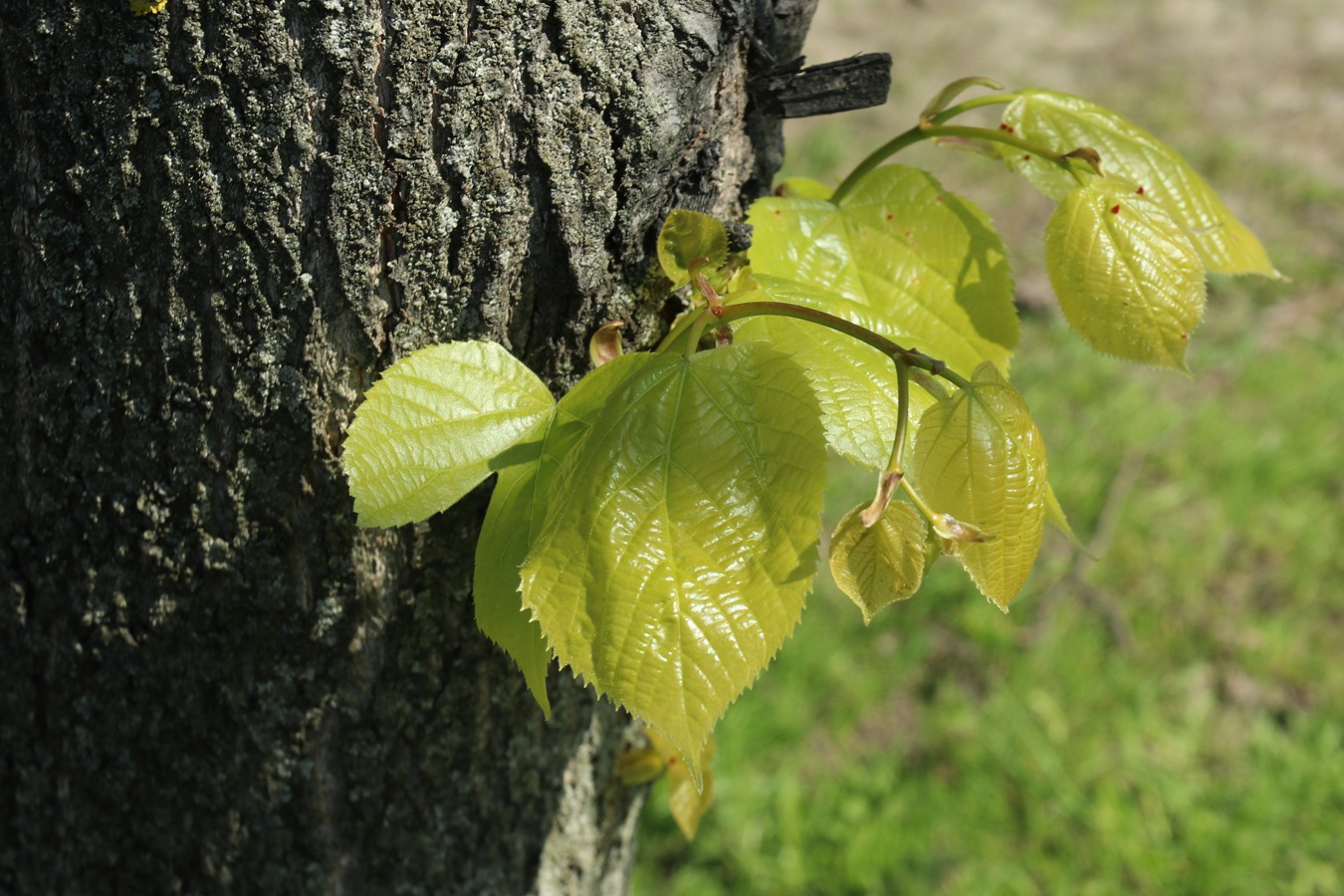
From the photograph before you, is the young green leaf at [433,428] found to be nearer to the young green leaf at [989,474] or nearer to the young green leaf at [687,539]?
the young green leaf at [687,539]

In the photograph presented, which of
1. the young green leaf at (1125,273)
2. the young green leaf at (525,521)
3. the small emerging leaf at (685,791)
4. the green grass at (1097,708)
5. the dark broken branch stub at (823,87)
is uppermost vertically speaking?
the dark broken branch stub at (823,87)

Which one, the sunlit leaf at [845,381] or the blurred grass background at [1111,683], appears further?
the blurred grass background at [1111,683]

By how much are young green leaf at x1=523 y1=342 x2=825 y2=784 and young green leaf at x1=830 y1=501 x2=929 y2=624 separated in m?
0.04

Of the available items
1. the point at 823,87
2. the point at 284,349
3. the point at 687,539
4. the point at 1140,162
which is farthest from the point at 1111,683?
the point at 284,349

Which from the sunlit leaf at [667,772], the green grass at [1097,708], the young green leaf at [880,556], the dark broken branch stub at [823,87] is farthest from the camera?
the green grass at [1097,708]

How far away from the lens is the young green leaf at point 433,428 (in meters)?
0.97

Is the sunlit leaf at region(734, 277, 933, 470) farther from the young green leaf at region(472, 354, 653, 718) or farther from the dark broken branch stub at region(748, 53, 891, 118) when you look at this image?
the dark broken branch stub at region(748, 53, 891, 118)

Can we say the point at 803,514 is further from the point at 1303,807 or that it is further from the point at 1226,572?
the point at 1226,572

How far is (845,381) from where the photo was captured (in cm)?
97

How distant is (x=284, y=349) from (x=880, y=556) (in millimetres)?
605

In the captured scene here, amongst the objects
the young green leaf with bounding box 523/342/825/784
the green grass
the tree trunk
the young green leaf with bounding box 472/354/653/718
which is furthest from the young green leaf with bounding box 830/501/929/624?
the green grass

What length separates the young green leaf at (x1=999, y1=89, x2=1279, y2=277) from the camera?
45.2 inches

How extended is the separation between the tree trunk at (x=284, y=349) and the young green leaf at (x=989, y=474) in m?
0.40

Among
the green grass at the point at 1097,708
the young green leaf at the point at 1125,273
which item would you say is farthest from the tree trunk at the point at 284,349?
the green grass at the point at 1097,708
